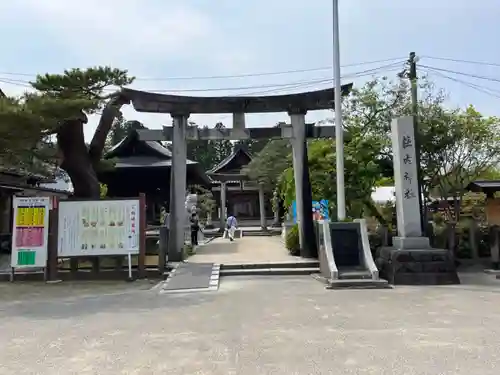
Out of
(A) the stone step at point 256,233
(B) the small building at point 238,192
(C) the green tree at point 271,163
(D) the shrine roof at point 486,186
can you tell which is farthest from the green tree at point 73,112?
(B) the small building at point 238,192

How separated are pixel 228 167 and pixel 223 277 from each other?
24.2m

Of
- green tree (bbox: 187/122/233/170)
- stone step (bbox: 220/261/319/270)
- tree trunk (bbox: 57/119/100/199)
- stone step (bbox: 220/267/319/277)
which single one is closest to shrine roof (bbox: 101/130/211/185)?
tree trunk (bbox: 57/119/100/199)

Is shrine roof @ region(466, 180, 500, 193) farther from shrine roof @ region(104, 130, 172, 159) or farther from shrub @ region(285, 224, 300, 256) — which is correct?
shrine roof @ region(104, 130, 172, 159)

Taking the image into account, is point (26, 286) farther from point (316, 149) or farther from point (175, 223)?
point (316, 149)

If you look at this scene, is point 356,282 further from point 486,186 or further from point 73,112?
point 73,112

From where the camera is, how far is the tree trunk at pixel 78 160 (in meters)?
15.2

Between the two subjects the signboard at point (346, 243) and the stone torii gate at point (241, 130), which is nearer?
the signboard at point (346, 243)

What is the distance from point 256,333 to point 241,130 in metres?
10.00

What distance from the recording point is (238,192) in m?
39.8

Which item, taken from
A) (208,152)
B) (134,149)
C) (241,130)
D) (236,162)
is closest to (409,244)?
(241,130)

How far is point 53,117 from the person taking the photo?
12070 mm

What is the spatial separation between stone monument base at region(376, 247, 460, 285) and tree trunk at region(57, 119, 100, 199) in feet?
31.5

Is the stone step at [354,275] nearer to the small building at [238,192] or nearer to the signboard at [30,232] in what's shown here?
the signboard at [30,232]

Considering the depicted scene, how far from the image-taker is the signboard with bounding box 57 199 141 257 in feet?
41.8
